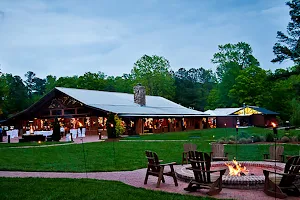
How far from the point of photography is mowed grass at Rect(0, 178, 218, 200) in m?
6.63

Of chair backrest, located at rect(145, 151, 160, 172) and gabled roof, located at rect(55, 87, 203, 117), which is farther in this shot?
gabled roof, located at rect(55, 87, 203, 117)

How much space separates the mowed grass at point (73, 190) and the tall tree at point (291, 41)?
13.3 m

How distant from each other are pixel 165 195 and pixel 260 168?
12.3 ft

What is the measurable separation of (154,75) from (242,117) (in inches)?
742

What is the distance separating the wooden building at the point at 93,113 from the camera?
31.9 m

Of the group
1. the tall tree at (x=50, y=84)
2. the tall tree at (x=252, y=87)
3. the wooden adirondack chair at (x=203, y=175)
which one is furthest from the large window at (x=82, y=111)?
the tall tree at (x=50, y=84)

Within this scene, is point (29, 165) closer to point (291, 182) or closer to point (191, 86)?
point (291, 182)

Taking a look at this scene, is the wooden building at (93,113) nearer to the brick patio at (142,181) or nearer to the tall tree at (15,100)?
the tall tree at (15,100)

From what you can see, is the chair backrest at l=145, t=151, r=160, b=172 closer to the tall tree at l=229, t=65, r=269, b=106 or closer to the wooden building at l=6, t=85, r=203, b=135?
the wooden building at l=6, t=85, r=203, b=135

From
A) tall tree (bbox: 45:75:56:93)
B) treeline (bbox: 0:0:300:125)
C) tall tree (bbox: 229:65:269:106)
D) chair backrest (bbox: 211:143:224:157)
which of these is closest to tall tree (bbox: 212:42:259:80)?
treeline (bbox: 0:0:300:125)

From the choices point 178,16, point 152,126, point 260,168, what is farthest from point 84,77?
point 260,168

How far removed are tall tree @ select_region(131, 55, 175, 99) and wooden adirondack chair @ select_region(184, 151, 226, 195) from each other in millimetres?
51012

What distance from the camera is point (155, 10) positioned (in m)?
18.7

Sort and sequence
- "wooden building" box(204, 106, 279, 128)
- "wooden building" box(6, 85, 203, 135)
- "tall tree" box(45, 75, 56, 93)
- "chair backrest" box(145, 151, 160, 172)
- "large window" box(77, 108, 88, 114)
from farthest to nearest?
"tall tree" box(45, 75, 56, 93) < "wooden building" box(204, 106, 279, 128) < "large window" box(77, 108, 88, 114) < "wooden building" box(6, 85, 203, 135) < "chair backrest" box(145, 151, 160, 172)
